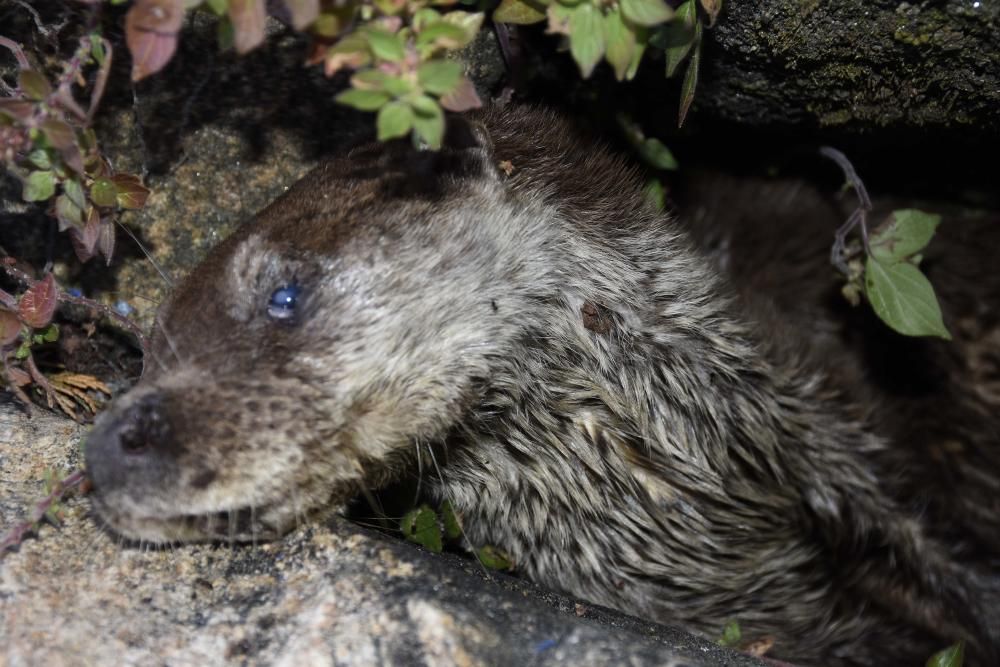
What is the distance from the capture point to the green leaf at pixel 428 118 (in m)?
1.71

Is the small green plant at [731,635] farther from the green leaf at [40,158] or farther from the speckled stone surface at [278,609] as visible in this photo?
the green leaf at [40,158]

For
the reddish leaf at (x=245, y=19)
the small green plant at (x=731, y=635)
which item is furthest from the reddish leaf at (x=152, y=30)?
the small green plant at (x=731, y=635)

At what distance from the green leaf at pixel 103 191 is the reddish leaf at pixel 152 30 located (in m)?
0.37

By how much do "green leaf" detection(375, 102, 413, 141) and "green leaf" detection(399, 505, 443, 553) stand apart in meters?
1.05

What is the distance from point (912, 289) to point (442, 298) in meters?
1.14

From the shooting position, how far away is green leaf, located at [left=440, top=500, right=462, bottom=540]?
2.46 metres

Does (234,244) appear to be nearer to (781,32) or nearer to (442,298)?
(442,298)

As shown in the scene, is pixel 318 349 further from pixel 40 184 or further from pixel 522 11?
pixel 522 11

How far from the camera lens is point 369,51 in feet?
5.87

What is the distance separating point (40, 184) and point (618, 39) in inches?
45.9

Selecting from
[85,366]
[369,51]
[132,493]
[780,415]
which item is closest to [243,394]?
[132,493]

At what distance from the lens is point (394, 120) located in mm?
1693

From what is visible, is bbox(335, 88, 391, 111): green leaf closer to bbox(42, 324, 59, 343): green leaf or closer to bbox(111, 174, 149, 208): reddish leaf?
bbox(111, 174, 149, 208): reddish leaf

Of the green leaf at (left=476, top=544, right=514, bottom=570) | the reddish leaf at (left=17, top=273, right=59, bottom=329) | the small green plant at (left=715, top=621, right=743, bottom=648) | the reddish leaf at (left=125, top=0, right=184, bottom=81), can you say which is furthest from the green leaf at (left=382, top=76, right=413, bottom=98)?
the small green plant at (left=715, top=621, right=743, bottom=648)
